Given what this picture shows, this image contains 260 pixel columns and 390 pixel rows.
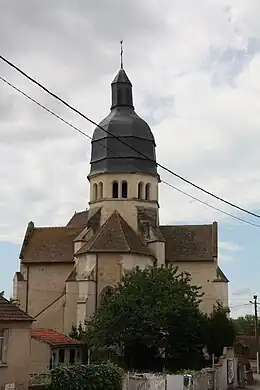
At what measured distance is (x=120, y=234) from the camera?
161 ft

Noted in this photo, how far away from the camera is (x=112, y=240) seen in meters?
48.2

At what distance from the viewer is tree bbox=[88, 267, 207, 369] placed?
36.1m

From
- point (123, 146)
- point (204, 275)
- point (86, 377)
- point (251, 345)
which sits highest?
point (123, 146)

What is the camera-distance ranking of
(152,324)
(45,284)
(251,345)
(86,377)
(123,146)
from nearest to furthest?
(86,377)
(152,324)
(123,146)
(45,284)
(251,345)

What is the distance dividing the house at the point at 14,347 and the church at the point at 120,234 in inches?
953

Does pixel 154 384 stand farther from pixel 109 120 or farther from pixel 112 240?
pixel 109 120

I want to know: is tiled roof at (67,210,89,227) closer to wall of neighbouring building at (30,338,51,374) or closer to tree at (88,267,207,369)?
Answer: tree at (88,267,207,369)

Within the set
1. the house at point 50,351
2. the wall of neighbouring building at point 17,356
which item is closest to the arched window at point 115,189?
the house at point 50,351

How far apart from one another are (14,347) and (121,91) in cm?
3741

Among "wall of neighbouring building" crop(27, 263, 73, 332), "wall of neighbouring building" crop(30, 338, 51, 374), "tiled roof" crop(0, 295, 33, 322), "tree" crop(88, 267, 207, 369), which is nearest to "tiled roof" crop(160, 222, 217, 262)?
"wall of neighbouring building" crop(27, 263, 73, 332)

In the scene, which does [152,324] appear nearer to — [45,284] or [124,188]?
[124,188]

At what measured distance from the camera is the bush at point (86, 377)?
2378 cm

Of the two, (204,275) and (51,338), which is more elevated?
(204,275)

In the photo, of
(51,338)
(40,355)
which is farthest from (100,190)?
(40,355)
